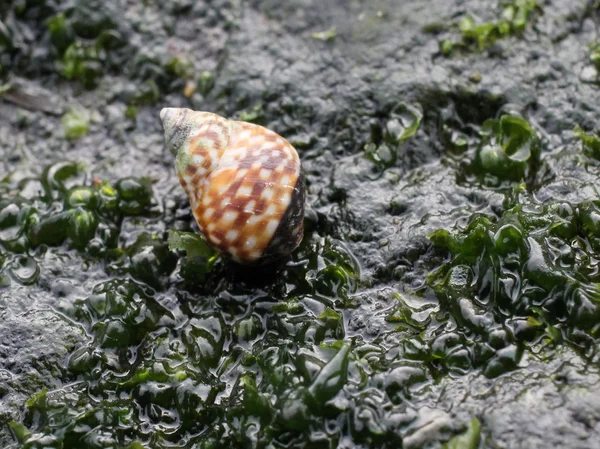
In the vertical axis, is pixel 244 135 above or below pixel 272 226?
above

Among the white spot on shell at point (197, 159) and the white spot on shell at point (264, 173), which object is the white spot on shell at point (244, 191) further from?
the white spot on shell at point (197, 159)

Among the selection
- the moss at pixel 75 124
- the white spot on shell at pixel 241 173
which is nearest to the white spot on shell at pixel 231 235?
the white spot on shell at pixel 241 173

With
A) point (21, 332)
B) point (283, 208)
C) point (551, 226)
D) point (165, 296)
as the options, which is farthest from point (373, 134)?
point (21, 332)

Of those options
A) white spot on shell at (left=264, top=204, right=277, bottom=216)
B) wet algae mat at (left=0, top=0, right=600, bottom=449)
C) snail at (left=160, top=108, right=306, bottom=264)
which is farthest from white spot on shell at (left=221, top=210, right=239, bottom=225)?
wet algae mat at (left=0, top=0, right=600, bottom=449)

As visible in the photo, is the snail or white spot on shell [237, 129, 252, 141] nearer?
the snail

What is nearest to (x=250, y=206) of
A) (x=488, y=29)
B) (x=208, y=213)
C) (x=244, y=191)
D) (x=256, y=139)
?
(x=244, y=191)

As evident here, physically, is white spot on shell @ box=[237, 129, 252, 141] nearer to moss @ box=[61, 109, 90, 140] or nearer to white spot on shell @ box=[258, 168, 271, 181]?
white spot on shell @ box=[258, 168, 271, 181]

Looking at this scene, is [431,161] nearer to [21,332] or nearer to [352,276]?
[352,276]

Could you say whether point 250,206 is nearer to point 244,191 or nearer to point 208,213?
point 244,191
